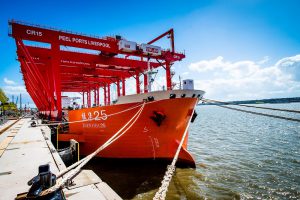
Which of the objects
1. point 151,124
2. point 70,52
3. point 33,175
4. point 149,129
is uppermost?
point 70,52

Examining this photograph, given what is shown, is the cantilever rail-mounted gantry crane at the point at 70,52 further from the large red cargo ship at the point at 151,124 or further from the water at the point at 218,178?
the water at the point at 218,178

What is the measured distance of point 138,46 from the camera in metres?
12.2

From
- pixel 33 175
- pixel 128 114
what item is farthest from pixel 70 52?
pixel 33 175

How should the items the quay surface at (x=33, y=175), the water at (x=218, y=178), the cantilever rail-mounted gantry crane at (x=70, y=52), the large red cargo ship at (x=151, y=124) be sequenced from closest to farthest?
the quay surface at (x=33, y=175) < the water at (x=218, y=178) < the large red cargo ship at (x=151, y=124) < the cantilever rail-mounted gantry crane at (x=70, y=52)

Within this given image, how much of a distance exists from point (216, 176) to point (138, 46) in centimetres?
891

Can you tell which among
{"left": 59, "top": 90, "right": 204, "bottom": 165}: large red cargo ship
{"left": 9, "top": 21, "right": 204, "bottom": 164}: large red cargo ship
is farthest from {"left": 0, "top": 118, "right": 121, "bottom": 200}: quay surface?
{"left": 59, "top": 90, "right": 204, "bottom": 165}: large red cargo ship

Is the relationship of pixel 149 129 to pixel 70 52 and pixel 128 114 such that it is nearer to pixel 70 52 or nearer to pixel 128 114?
→ pixel 128 114

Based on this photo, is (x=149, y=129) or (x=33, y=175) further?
(x=149, y=129)

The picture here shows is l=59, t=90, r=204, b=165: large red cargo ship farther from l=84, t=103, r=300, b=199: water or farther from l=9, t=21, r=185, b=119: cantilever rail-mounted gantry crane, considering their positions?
l=9, t=21, r=185, b=119: cantilever rail-mounted gantry crane

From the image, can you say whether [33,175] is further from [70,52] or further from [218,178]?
[70,52]

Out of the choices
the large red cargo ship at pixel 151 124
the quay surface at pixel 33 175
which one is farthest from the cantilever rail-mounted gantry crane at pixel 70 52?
the quay surface at pixel 33 175

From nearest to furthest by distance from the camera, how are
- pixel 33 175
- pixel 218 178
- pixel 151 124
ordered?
1. pixel 33 175
2. pixel 218 178
3. pixel 151 124

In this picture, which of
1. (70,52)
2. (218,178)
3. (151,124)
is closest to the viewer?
(218,178)

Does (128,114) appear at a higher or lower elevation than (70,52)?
lower
